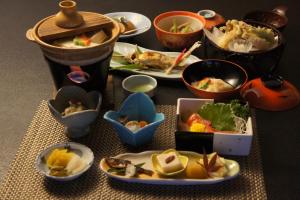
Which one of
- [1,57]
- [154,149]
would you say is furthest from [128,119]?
[1,57]

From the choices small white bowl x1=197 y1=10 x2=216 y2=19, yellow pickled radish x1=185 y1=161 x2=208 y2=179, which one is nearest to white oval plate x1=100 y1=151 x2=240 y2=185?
yellow pickled radish x1=185 y1=161 x2=208 y2=179

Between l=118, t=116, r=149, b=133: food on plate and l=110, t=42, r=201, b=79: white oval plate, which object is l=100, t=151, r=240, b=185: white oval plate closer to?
l=118, t=116, r=149, b=133: food on plate

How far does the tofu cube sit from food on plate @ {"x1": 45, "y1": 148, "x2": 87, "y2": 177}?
0.54 feet

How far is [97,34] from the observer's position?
1.07 meters

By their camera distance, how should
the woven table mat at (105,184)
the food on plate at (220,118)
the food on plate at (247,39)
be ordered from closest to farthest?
the woven table mat at (105,184) < the food on plate at (220,118) < the food on plate at (247,39)

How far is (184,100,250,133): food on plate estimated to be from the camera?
3.13 ft

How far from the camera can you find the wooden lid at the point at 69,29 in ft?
3.40

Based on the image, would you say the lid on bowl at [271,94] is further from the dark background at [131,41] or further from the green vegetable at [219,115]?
the green vegetable at [219,115]

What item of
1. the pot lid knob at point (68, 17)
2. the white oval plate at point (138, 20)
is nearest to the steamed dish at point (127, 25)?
the white oval plate at point (138, 20)

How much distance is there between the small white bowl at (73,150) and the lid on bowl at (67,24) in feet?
0.90

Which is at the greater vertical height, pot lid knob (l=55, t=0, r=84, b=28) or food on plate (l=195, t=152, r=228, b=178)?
pot lid knob (l=55, t=0, r=84, b=28)

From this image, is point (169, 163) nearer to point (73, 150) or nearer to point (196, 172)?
point (196, 172)

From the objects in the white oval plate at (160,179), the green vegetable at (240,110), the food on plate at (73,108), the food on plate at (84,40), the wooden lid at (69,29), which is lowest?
the white oval plate at (160,179)

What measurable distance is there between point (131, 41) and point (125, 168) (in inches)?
24.1
